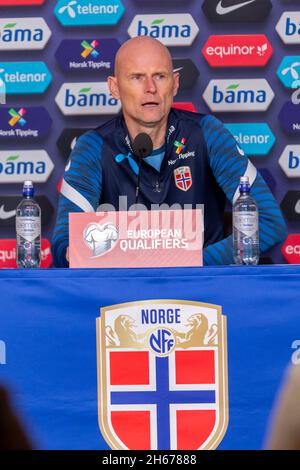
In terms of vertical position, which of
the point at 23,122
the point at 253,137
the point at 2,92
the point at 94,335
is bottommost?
the point at 94,335

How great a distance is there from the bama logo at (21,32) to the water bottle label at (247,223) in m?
1.62

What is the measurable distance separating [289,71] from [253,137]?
1.10 ft

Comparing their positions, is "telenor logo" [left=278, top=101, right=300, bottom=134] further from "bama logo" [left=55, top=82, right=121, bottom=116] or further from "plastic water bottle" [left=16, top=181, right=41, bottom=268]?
"plastic water bottle" [left=16, top=181, right=41, bottom=268]

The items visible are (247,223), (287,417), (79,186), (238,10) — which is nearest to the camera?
(287,417)

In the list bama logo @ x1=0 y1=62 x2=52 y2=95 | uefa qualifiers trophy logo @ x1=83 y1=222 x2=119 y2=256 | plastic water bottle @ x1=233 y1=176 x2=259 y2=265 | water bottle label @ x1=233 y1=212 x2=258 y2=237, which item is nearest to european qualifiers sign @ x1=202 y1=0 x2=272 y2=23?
bama logo @ x1=0 y1=62 x2=52 y2=95

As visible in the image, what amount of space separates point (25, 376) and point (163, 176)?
3.89 feet

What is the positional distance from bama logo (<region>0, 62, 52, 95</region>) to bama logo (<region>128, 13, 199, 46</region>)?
44cm

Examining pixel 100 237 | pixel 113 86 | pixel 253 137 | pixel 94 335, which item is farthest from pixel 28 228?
pixel 253 137

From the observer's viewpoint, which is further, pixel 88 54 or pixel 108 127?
pixel 88 54

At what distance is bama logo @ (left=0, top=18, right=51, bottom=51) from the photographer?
131 inches

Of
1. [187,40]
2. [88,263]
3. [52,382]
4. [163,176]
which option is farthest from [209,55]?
[52,382]

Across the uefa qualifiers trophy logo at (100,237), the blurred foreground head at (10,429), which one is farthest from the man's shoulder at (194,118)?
the blurred foreground head at (10,429)

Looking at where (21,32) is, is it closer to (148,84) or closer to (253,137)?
(148,84)

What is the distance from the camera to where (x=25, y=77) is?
131 inches
